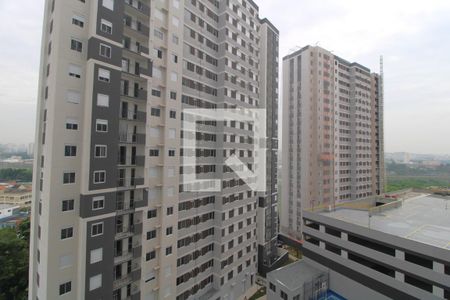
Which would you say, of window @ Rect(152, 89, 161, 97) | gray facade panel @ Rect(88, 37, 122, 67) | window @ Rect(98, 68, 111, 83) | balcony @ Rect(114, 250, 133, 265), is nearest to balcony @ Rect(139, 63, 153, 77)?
window @ Rect(152, 89, 161, 97)

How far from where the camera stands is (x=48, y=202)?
1374 centimetres

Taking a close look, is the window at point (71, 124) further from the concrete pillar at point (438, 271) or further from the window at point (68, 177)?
the concrete pillar at point (438, 271)

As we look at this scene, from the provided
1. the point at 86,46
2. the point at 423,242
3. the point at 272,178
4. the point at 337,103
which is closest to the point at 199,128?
the point at 86,46

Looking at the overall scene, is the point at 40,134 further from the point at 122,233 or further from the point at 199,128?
the point at 199,128

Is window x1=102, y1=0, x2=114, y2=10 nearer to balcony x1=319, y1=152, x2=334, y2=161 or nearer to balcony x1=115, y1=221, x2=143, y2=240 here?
balcony x1=115, y1=221, x2=143, y2=240

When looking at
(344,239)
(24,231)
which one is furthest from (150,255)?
(24,231)

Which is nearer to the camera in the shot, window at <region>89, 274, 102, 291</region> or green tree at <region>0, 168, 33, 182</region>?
window at <region>89, 274, 102, 291</region>

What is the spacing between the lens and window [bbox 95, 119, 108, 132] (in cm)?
1502

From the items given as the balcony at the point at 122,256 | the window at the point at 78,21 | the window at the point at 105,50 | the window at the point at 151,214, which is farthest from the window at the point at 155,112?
the balcony at the point at 122,256

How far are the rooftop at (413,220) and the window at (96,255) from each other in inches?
917

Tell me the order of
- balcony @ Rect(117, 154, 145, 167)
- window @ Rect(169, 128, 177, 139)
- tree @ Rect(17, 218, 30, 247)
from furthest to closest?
tree @ Rect(17, 218, 30, 247)
window @ Rect(169, 128, 177, 139)
balcony @ Rect(117, 154, 145, 167)

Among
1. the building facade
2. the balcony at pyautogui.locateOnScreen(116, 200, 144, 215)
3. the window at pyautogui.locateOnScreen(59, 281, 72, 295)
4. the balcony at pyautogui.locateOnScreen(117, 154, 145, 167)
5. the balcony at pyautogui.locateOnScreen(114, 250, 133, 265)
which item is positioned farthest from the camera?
the balcony at pyautogui.locateOnScreen(117, 154, 145, 167)

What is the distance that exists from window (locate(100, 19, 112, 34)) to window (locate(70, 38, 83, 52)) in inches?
71.8

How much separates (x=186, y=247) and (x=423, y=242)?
21.1 m
